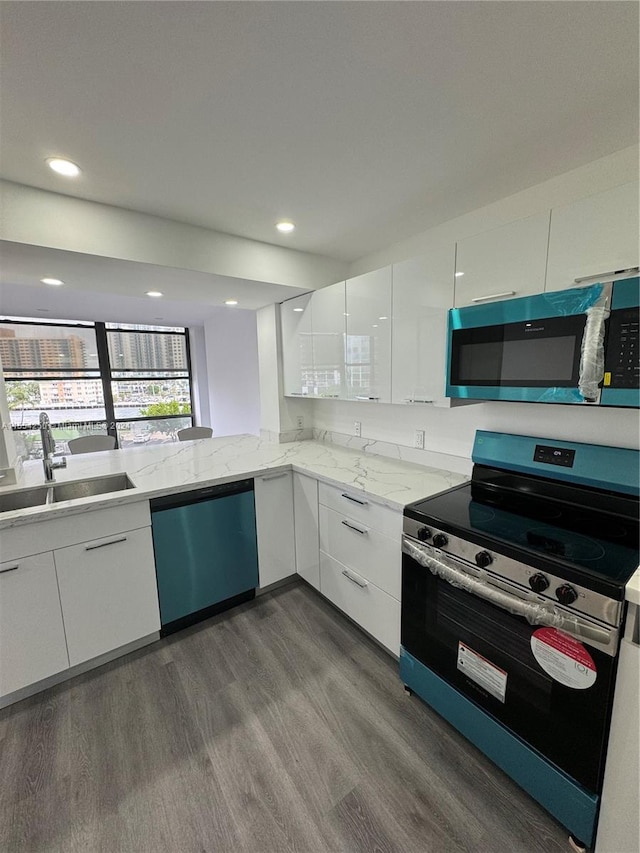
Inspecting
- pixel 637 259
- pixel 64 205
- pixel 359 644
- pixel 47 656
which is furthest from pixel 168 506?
A: pixel 637 259

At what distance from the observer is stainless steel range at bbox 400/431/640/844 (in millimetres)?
1052

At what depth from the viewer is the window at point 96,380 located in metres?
5.12

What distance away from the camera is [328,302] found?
2463 mm

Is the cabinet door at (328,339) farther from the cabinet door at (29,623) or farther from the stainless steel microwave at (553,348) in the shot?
the cabinet door at (29,623)

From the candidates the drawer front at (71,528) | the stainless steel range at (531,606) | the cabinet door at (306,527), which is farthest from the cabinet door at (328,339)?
the drawer front at (71,528)

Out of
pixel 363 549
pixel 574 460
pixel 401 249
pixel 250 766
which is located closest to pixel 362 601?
pixel 363 549

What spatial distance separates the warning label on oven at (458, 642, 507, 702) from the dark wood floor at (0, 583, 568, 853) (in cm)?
39

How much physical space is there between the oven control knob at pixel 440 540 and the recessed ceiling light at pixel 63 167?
2173 mm

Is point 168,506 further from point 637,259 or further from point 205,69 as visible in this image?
point 637,259

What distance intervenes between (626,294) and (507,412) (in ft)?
2.54

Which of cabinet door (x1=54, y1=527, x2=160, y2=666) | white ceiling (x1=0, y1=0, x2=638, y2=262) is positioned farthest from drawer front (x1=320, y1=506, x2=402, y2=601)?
white ceiling (x1=0, y1=0, x2=638, y2=262)

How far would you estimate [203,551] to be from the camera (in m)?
2.13

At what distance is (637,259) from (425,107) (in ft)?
2.92

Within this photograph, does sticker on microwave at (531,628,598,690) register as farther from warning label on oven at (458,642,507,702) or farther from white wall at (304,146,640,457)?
white wall at (304,146,640,457)
